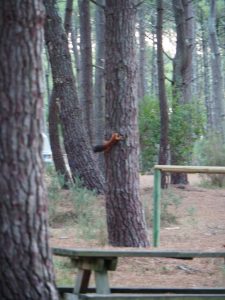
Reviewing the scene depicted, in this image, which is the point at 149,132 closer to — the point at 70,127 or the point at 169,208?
the point at 70,127

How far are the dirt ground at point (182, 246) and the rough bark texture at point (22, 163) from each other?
261cm

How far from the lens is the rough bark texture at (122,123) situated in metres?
8.84

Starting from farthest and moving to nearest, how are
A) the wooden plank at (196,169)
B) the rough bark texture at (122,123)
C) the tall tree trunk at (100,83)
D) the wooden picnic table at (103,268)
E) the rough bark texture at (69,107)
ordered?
the tall tree trunk at (100,83)
the rough bark texture at (69,107)
the rough bark texture at (122,123)
the wooden plank at (196,169)
the wooden picnic table at (103,268)

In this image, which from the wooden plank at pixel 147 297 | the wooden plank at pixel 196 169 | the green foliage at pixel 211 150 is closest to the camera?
the wooden plank at pixel 147 297

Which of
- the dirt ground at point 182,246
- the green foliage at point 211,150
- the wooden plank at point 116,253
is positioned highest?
the green foliage at point 211,150

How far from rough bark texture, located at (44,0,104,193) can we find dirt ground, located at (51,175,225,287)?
1.18 m

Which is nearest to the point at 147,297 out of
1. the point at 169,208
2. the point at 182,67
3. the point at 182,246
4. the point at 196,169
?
the point at 196,169

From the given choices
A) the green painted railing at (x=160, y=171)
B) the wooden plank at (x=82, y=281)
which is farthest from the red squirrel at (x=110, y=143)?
the wooden plank at (x=82, y=281)

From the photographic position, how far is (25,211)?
5.02 m

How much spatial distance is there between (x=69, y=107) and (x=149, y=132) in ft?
16.9

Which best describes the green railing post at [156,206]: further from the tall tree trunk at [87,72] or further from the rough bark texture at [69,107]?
the tall tree trunk at [87,72]

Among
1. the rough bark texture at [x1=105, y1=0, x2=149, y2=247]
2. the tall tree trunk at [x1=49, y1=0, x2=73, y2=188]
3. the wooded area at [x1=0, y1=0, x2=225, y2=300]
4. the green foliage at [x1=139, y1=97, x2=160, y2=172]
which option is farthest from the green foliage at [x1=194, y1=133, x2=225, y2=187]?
the rough bark texture at [x1=105, y1=0, x2=149, y2=247]

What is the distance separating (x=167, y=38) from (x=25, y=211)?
47.6m

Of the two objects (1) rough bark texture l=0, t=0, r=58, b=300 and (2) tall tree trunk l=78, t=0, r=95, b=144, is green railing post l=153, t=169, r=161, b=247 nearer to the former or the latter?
(1) rough bark texture l=0, t=0, r=58, b=300
